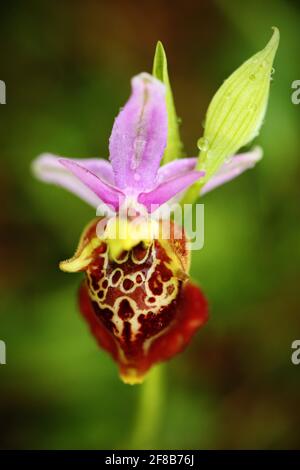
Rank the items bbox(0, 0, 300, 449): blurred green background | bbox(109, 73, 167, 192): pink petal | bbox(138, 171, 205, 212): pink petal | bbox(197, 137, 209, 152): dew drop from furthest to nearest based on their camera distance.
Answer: bbox(0, 0, 300, 449): blurred green background, bbox(197, 137, 209, 152): dew drop, bbox(138, 171, 205, 212): pink petal, bbox(109, 73, 167, 192): pink petal

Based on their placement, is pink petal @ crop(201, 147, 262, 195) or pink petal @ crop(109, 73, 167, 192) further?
pink petal @ crop(201, 147, 262, 195)

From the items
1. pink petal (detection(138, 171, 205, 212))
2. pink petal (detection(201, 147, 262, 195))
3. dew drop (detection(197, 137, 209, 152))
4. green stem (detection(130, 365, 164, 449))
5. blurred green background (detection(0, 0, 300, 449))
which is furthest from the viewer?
blurred green background (detection(0, 0, 300, 449))

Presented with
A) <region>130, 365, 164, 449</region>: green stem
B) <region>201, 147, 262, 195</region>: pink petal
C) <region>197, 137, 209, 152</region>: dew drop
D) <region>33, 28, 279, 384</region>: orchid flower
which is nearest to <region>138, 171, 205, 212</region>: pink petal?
<region>33, 28, 279, 384</region>: orchid flower

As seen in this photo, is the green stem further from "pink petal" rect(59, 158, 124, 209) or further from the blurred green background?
"pink petal" rect(59, 158, 124, 209)

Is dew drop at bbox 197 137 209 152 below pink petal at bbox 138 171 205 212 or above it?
above

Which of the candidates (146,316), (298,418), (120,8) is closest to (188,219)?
(146,316)

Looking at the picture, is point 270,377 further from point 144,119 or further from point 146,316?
point 144,119
